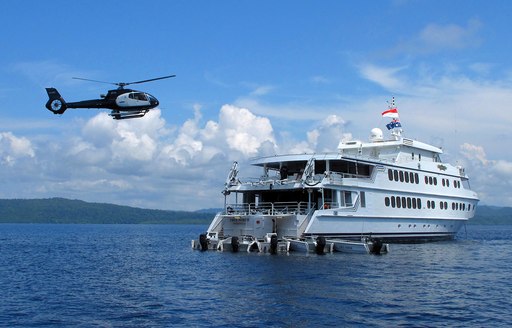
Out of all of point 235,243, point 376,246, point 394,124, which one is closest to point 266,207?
point 235,243

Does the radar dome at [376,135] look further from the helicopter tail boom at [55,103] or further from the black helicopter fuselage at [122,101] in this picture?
the helicopter tail boom at [55,103]

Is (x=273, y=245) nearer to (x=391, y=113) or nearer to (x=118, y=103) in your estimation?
(x=118, y=103)

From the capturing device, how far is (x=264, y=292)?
2511 centimetres

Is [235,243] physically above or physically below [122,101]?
below

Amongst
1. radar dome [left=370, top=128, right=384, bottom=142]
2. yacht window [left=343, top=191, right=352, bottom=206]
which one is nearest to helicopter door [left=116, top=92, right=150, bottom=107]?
yacht window [left=343, top=191, right=352, bottom=206]

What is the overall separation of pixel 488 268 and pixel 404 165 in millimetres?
14708

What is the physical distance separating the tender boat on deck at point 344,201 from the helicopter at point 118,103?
9.99 metres

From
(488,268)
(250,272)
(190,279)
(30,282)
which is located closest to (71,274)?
(30,282)

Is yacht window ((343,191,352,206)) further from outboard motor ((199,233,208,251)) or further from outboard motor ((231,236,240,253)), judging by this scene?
outboard motor ((199,233,208,251))

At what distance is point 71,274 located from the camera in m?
33.4

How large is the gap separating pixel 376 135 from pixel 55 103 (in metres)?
27.8

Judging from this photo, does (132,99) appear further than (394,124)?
No

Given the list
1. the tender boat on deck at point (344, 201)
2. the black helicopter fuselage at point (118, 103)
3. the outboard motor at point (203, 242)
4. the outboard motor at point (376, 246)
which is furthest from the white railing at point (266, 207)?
the black helicopter fuselage at point (118, 103)

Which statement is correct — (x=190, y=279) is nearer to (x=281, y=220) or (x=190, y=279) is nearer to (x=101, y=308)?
(x=101, y=308)
